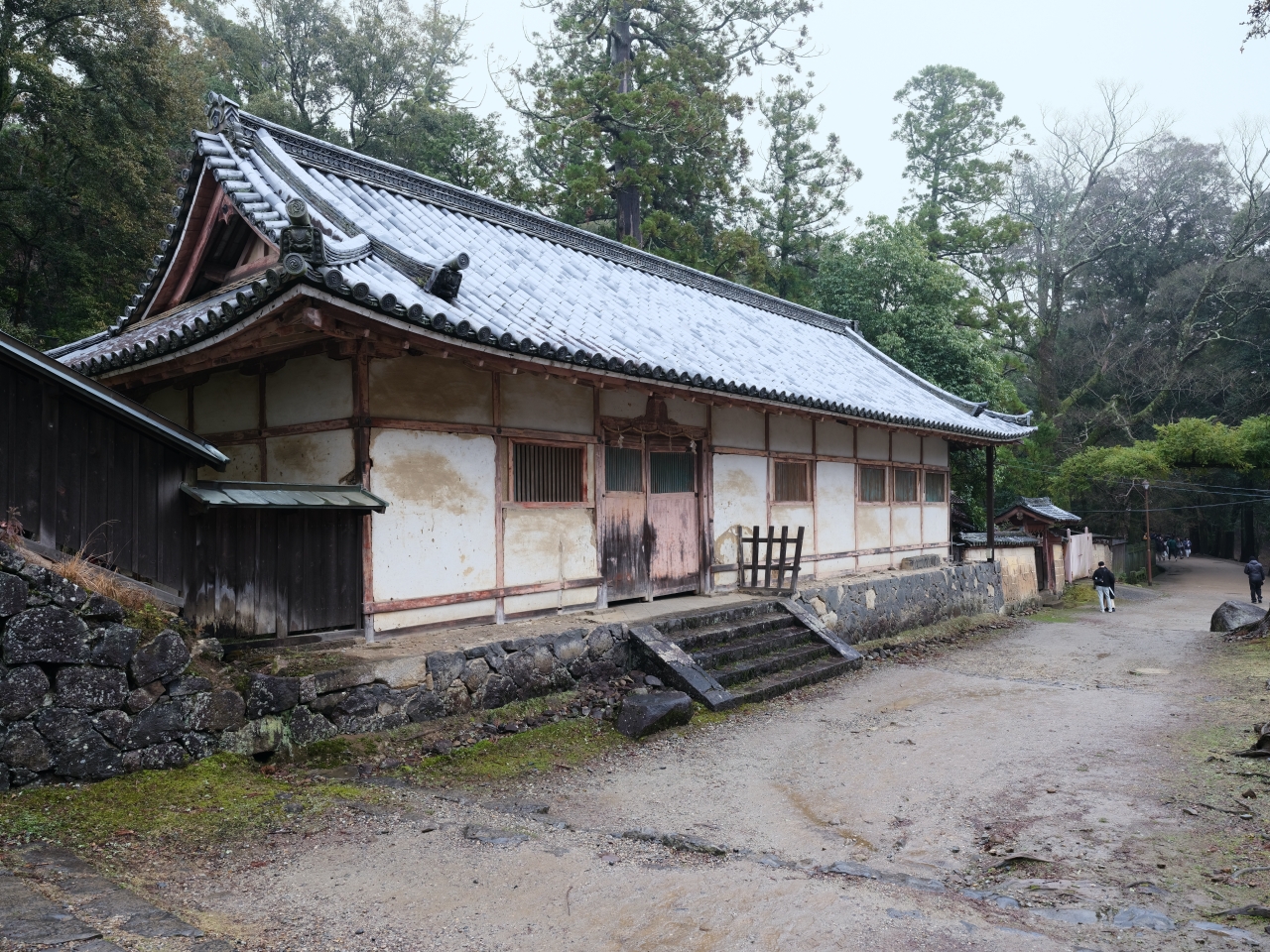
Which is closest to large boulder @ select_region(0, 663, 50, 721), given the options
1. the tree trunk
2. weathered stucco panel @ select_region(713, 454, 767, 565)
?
weathered stucco panel @ select_region(713, 454, 767, 565)

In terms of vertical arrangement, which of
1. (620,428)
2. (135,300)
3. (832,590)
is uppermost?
(135,300)

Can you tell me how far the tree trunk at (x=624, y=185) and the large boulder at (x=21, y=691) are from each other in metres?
25.5

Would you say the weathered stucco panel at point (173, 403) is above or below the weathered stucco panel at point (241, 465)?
above

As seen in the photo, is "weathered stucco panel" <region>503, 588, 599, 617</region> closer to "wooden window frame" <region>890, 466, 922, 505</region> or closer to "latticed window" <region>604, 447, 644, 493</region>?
"latticed window" <region>604, 447, 644, 493</region>

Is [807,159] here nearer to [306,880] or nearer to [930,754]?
[930,754]

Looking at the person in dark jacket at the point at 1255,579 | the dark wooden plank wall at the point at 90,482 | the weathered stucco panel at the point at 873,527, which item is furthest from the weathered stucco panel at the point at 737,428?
the person in dark jacket at the point at 1255,579

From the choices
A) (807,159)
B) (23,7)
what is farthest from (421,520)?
(807,159)

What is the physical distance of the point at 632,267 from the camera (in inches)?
638

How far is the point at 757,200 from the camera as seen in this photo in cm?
3422

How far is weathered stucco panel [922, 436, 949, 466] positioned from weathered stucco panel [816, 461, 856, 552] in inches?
144

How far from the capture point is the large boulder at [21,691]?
203 inches

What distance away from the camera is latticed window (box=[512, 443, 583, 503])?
9445 millimetres

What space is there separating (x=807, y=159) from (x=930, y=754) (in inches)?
1290

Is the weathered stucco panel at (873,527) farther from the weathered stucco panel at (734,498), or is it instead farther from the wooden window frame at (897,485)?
the weathered stucco panel at (734,498)
